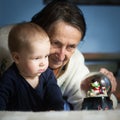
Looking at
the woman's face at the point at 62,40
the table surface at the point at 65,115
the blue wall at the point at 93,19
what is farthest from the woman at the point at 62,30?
the blue wall at the point at 93,19

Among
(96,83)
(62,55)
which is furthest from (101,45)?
(96,83)

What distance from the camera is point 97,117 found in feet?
1.95

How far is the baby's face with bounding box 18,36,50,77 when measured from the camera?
3.32ft

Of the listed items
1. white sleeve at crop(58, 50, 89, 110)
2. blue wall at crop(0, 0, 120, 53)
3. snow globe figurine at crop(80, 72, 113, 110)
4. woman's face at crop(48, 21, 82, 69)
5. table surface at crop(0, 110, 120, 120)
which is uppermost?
table surface at crop(0, 110, 120, 120)

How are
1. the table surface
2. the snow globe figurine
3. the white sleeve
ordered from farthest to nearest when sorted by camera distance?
the white sleeve < the snow globe figurine < the table surface

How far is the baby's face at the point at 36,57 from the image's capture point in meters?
1.01

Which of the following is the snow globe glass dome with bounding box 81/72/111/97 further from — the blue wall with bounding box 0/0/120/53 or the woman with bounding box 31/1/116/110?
the blue wall with bounding box 0/0/120/53

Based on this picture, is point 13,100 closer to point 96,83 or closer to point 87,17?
point 96,83

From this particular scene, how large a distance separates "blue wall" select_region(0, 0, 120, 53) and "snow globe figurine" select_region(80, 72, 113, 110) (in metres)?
2.14

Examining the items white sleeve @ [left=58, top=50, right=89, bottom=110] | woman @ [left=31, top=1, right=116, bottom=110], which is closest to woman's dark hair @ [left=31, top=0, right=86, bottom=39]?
woman @ [left=31, top=1, right=116, bottom=110]

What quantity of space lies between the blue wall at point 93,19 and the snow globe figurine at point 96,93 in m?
2.14

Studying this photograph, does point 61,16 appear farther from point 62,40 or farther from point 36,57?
point 36,57

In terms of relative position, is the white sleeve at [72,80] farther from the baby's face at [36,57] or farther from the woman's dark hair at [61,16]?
the baby's face at [36,57]

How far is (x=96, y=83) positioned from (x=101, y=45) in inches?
89.0
